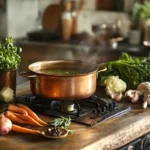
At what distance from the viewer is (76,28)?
14.9 ft

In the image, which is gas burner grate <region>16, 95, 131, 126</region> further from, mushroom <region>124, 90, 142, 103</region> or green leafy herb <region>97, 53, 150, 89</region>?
green leafy herb <region>97, 53, 150, 89</region>

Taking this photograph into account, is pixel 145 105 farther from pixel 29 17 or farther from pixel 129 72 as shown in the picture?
pixel 29 17

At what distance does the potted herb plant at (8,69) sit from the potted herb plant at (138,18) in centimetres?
239

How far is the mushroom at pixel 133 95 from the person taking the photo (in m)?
1.94

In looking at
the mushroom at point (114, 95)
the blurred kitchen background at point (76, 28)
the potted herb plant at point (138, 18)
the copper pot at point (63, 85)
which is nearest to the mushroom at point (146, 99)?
the mushroom at point (114, 95)

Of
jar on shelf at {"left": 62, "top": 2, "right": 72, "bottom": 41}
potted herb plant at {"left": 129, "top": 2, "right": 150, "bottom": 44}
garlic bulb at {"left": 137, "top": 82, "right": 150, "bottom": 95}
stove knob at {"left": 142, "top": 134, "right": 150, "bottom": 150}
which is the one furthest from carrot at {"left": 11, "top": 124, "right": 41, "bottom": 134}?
jar on shelf at {"left": 62, "top": 2, "right": 72, "bottom": 41}

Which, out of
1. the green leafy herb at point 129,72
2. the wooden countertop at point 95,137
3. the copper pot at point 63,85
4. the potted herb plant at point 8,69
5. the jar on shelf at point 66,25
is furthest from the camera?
the jar on shelf at point 66,25

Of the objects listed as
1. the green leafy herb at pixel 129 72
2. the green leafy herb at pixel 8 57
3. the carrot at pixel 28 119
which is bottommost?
the carrot at pixel 28 119

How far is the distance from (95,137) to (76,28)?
3.06 meters

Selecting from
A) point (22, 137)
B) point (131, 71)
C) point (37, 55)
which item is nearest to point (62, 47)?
point (37, 55)

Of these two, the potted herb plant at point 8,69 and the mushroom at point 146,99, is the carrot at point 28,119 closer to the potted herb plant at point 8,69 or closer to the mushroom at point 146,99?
the potted herb plant at point 8,69

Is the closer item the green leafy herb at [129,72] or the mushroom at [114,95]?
the mushroom at [114,95]

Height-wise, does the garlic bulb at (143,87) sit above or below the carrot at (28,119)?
above

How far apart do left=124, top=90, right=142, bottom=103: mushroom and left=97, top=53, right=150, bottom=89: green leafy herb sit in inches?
4.6
